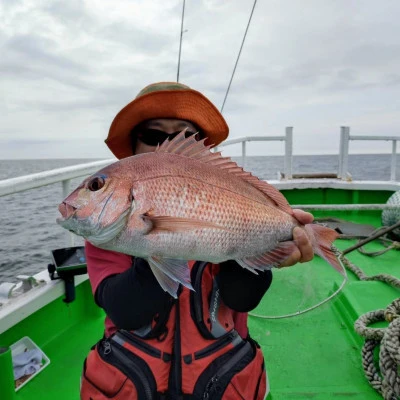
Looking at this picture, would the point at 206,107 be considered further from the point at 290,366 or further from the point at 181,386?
the point at 290,366

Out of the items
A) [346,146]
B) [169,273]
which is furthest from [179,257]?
[346,146]

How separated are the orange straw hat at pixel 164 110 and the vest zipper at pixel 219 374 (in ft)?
3.73

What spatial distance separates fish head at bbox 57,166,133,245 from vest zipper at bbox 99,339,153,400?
592 mm

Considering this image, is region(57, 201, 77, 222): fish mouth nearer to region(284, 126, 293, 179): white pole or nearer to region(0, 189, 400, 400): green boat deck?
region(0, 189, 400, 400): green boat deck

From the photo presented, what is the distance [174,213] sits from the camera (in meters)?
1.22

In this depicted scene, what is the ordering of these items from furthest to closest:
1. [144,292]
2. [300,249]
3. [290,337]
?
[290,337]
[300,249]
[144,292]

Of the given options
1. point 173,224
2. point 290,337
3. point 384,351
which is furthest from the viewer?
point 290,337

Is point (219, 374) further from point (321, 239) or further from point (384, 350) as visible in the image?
point (384, 350)

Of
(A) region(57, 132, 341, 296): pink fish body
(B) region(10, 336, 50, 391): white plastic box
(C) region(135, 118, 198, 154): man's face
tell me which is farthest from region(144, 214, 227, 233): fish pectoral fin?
(B) region(10, 336, 50, 391): white plastic box

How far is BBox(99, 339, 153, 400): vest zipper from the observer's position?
146 centimetres

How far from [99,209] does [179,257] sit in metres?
0.31

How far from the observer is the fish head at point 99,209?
119 centimetres

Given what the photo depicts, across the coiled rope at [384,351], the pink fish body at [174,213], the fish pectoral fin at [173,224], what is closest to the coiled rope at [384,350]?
the coiled rope at [384,351]

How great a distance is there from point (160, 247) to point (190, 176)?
0.94 ft
